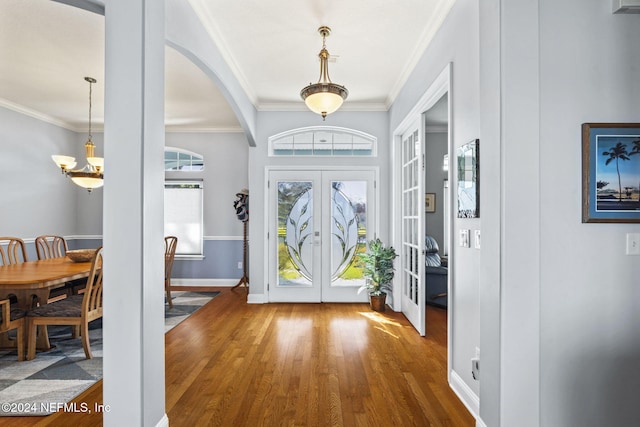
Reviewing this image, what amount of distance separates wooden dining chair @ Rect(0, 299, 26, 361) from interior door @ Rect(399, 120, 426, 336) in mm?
3717

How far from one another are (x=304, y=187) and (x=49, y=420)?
3.70 m

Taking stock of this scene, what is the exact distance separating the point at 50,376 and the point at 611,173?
402cm

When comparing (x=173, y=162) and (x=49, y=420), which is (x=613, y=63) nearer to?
(x=49, y=420)

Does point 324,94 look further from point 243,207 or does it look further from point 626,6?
point 243,207

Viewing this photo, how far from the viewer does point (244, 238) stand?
614 cm

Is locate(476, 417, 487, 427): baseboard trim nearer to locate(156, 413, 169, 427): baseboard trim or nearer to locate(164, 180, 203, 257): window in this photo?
locate(156, 413, 169, 427): baseboard trim

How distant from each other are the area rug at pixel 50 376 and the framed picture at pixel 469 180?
301cm

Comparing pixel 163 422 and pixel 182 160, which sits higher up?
pixel 182 160

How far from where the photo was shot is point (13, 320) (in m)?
2.97

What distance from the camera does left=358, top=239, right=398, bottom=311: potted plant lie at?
4625 mm

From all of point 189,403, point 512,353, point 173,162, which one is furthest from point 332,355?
point 173,162

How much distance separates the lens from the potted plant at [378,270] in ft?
15.2

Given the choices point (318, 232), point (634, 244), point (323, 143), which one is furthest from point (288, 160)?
point (634, 244)

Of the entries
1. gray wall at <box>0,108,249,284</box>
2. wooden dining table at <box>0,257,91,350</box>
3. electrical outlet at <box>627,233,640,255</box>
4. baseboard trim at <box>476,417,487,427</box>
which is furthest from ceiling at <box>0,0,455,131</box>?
baseboard trim at <box>476,417,487,427</box>
